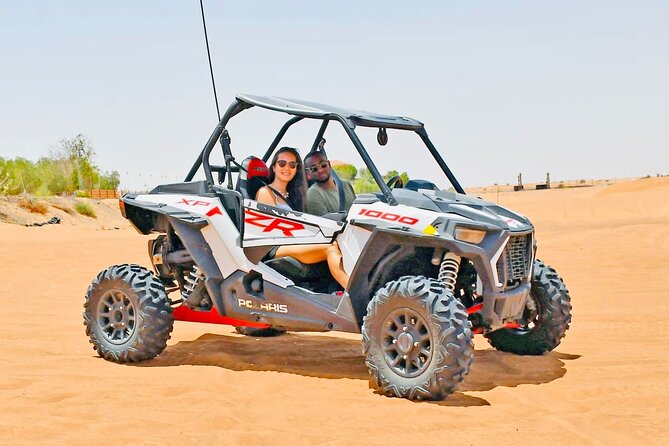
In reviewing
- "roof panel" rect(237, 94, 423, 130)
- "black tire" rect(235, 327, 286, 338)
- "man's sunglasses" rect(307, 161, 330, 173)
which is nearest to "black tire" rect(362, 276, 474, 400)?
"roof panel" rect(237, 94, 423, 130)

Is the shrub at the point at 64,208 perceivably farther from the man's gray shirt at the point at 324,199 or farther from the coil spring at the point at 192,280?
the man's gray shirt at the point at 324,199

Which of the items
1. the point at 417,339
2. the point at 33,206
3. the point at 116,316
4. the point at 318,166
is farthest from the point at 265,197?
the point at 33,206

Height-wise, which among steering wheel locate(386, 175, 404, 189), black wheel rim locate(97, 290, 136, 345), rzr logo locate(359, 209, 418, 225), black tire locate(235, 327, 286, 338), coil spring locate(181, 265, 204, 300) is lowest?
black tire locate(235, 327, 286, 338)

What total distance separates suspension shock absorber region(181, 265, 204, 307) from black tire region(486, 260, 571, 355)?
290 cm

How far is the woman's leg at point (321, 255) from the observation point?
703 cm

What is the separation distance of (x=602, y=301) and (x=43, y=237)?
57.7ft

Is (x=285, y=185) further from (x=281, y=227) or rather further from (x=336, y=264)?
(x=336, y=264)

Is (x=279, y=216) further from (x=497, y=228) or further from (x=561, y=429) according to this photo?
(x=561, y=429)

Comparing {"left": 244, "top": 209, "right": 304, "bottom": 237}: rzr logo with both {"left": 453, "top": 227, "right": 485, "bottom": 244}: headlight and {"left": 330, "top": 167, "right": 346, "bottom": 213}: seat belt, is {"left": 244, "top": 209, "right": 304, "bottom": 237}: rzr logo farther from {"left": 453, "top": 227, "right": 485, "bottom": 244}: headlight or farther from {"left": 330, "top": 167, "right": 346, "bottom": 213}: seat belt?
{"left": 453, "top": 227, "right": 485, "bottom": 244}: headlight

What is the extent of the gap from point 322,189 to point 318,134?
80 centimetres

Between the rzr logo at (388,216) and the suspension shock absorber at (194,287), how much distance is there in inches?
74.0

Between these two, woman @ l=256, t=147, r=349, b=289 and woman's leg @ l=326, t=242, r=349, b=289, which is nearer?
woman's leg @ l=326, t=242, r=349, b=289

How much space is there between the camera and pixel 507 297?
661cm

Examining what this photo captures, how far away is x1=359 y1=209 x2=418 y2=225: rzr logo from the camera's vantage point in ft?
21.5
